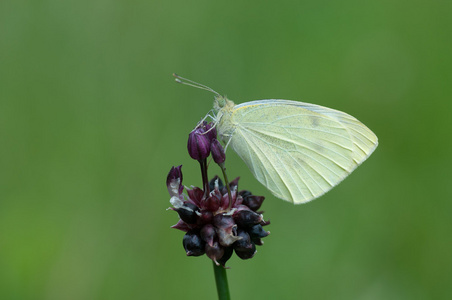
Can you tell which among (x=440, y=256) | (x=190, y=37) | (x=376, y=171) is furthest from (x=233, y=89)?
(x=440, y=256)

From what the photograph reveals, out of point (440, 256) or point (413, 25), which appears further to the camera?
point (413, 25)

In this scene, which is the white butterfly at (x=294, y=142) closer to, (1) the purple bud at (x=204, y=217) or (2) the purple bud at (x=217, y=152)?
(2) the purple bud at (x=217, y=152)

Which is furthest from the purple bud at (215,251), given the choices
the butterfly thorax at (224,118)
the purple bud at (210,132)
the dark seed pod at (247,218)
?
the butterfly thorax at (224,118)

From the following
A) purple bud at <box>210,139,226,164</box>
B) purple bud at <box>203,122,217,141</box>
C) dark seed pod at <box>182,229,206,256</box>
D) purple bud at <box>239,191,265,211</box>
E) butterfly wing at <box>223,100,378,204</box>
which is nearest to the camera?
dark seed pod at <box>182,229,206,256</box>

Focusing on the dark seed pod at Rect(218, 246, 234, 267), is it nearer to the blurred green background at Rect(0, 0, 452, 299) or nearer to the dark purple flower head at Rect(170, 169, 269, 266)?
the dark purple flower head at Rect(170, 169, 269, 266)

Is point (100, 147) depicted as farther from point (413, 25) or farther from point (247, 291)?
point (413, 25)

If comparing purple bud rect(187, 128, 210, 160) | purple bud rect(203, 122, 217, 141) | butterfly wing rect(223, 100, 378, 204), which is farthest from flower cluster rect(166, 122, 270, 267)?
butterfly wing rect(223, 100, 378, 204)
